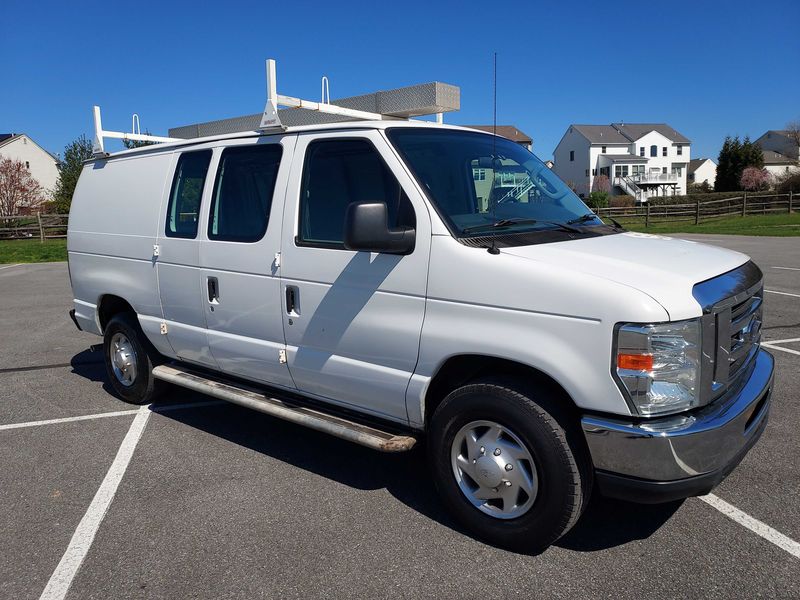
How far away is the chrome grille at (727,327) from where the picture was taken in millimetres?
2957

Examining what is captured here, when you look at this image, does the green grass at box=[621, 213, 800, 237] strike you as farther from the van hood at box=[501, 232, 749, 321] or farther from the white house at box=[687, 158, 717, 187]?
the white house at box=[687, 158, 717, 187]

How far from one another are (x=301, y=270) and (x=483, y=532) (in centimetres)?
184

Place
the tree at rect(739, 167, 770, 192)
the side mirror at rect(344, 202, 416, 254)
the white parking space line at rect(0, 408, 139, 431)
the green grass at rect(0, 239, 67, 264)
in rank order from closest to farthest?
the side mirror at rect(344, 202, 416, 254), the white parking space line at rect(0, 408, 139, 431), the green grass at rect(0, 239, 67, 264), the tree at rect(739, 167, 770, 192)

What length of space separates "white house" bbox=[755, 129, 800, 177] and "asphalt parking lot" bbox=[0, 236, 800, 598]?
89.4 metres

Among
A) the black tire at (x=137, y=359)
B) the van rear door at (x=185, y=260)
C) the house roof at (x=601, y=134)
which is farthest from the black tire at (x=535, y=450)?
the house roof at (x=601, y=134)

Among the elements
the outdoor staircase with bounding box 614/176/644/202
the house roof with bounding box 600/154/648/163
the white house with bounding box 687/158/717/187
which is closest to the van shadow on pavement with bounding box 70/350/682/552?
the outdoor staircase with bounding box 614/176/644/202

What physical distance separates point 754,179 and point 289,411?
67353 millimetres

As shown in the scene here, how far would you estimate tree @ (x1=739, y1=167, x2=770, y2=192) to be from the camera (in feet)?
199

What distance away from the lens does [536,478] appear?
3193mm

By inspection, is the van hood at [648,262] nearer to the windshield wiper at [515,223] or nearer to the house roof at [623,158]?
the windshield wiper at [515,223]

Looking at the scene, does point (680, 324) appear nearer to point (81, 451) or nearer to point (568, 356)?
point (568, 356)

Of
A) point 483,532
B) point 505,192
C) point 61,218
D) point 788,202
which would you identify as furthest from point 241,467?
point 788,202

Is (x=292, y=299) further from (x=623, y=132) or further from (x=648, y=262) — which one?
(x=623, y=132)

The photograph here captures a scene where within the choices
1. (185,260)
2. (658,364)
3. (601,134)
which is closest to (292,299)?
(185,260)
